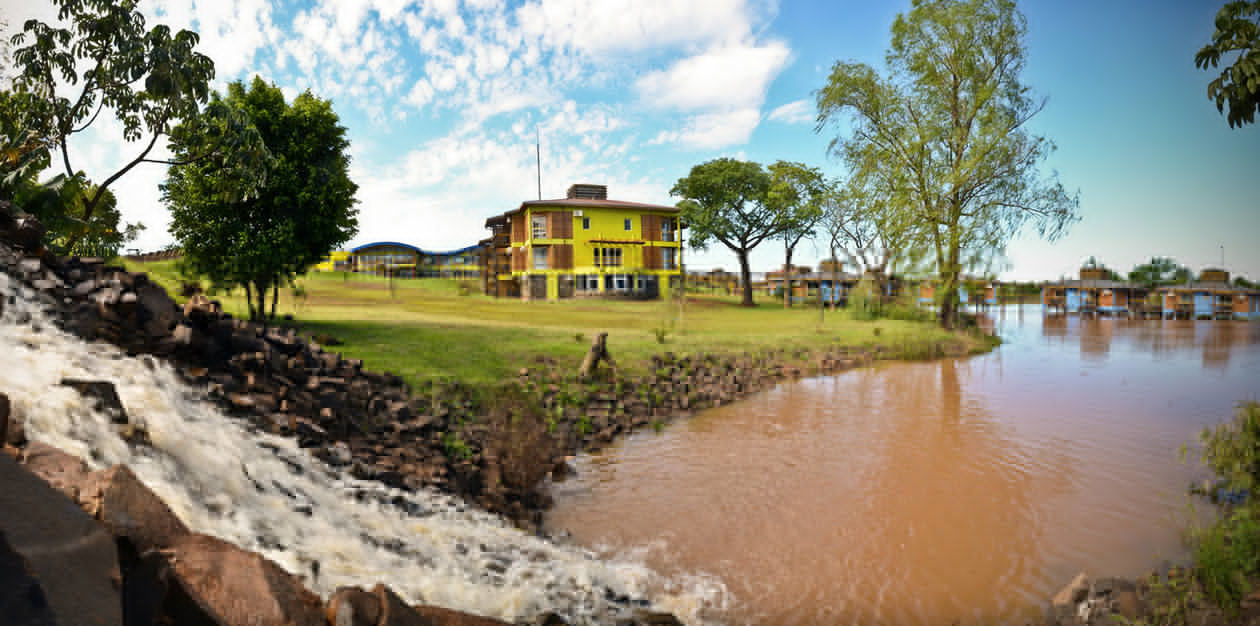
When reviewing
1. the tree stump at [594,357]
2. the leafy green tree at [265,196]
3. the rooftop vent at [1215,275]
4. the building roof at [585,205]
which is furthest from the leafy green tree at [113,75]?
the rooftop vent at [1215,275]

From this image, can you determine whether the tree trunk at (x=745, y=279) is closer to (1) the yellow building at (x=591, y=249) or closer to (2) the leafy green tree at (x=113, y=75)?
(1) the yellow building at (x=591, y=249)

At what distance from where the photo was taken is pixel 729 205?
146 feet

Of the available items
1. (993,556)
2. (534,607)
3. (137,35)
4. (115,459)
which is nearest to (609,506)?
(534,607)

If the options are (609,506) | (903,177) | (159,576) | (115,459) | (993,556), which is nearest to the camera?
(159,576)

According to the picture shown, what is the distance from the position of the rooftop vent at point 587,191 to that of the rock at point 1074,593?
42.5m

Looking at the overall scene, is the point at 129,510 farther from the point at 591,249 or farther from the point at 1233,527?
the point at 591,249

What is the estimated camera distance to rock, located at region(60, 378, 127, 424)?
4.23 meters

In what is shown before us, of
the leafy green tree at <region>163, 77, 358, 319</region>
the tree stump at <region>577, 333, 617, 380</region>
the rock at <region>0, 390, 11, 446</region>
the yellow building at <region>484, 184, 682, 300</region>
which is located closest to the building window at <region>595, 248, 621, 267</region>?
the yellow building at <region>484, 184, 682, 300</region>

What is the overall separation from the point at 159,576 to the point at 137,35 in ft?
54.2

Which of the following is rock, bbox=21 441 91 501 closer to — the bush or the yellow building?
the bush

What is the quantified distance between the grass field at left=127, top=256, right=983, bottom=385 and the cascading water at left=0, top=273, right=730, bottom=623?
189 inches

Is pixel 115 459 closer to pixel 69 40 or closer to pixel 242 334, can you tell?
pixel 242 334

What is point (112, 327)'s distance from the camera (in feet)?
19.7

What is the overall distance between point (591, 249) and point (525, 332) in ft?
81.8
